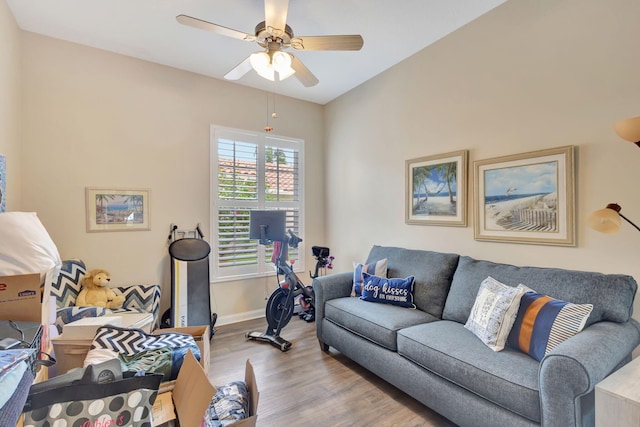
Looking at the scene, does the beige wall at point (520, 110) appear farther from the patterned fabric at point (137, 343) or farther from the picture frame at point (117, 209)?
the picture frame at point (117, 209)

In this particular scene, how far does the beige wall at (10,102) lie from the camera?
7.34ft

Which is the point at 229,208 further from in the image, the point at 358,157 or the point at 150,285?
the point at 358,157

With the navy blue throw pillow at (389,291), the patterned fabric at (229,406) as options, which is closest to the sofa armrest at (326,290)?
the navy blue throw pillow at (389,291)

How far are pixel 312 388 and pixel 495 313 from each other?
4.64 ft

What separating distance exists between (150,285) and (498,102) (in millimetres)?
3660

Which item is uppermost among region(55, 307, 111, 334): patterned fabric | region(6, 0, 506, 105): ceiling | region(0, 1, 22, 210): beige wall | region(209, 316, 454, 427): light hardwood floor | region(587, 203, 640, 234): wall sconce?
region(6, 0, 506, 105): ceiling

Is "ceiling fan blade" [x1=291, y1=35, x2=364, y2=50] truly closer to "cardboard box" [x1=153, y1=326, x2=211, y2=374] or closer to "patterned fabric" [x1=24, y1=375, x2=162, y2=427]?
"cardboard box" [x1=153, y1=326, x2=211, y2=374]

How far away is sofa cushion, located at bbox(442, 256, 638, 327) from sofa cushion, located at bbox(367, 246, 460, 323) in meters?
0.08

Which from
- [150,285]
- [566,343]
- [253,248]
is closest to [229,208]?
[253,248]

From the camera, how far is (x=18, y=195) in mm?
2600

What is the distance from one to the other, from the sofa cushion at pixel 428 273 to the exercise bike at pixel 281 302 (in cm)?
104

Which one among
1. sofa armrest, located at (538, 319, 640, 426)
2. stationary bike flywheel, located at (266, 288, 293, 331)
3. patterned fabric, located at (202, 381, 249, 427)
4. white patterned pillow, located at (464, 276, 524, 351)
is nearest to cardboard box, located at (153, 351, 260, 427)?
patterned fabric, located at (202, 381, 249, 427)

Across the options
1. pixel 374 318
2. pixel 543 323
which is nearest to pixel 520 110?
pixel 543 323

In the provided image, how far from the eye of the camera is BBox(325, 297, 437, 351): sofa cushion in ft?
7.27
